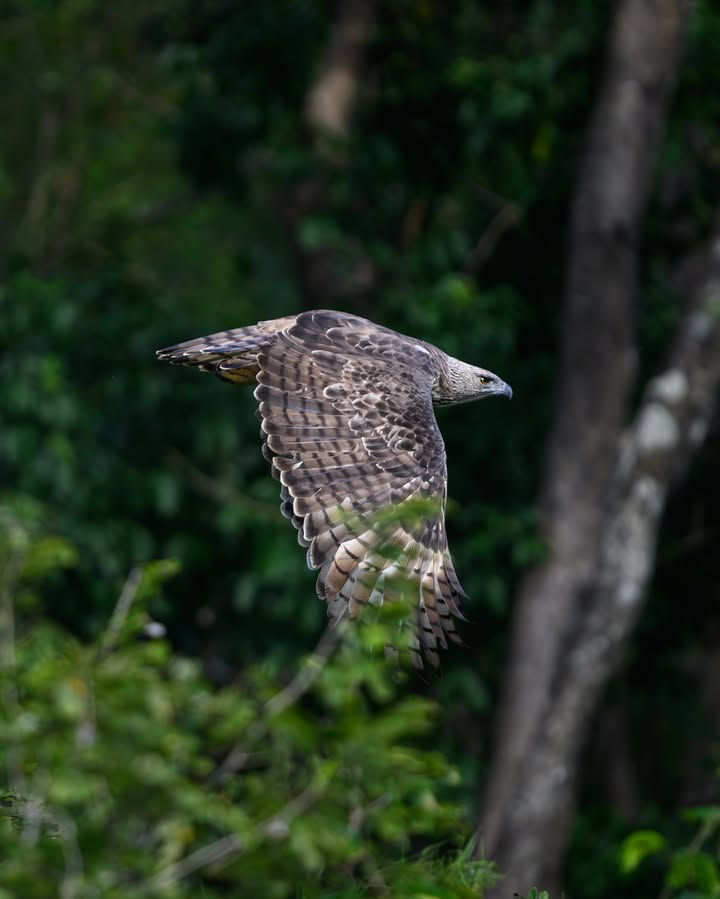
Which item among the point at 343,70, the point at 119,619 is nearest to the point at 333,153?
the point at 343,70

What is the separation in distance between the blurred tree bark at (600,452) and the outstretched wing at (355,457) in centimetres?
312

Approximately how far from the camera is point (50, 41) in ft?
44.7

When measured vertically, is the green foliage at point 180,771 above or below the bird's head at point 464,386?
below

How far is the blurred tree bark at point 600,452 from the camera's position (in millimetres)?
8766

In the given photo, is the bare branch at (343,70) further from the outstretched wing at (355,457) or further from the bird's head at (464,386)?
the outstretched wing at (355,457)

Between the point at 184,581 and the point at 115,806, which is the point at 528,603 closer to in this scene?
the point at 184,581

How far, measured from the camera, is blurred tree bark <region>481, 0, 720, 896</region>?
28.8 ft

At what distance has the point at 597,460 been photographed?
9289 mm

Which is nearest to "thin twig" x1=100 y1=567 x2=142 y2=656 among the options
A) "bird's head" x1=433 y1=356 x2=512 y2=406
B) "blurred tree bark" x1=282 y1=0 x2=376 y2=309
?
"bird's head" x1=433 y1=356 x2=512 y2=406

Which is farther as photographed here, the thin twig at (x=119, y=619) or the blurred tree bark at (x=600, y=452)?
the blurred tree bark at (x=600, y=452)

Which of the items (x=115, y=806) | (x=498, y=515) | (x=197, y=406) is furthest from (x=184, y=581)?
(x=115, y=806)

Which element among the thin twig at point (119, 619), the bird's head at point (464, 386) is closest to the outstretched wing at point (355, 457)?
the bird's head at point (464, 386)

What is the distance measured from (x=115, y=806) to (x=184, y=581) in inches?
298

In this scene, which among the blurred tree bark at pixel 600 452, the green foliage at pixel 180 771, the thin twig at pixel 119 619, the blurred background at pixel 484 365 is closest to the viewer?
the green foliage at pixel 180 771
